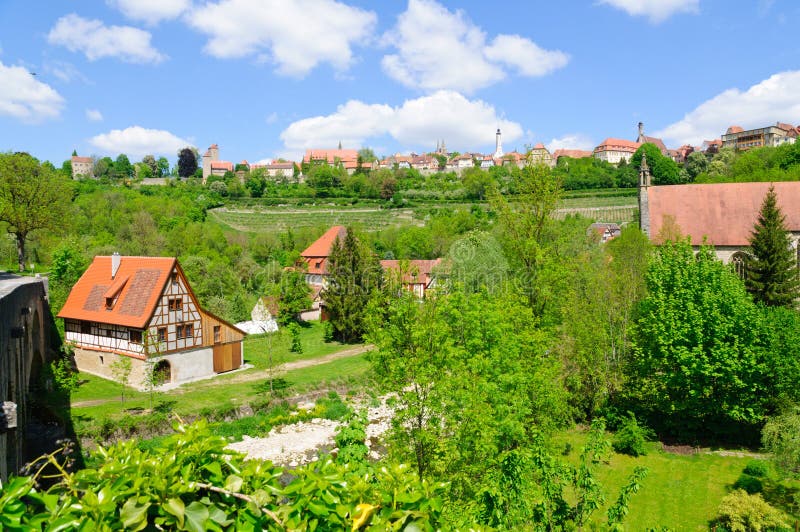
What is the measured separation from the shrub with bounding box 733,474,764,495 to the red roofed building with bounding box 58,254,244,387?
79.8ft

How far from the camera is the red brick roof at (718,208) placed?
37.6m

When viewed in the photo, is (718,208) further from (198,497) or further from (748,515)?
(198,497)

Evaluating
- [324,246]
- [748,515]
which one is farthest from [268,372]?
[324,246]

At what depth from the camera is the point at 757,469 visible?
16.7m

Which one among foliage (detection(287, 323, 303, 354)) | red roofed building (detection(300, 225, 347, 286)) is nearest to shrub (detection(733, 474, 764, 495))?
foliage (detection(287, 323, 303, 354))

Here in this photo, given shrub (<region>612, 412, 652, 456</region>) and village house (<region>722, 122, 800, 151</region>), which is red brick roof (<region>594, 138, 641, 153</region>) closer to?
village house (<region>722, 122, 800, 151</region>)

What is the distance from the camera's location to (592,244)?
35.6 meters

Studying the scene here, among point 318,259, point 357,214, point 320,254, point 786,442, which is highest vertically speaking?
point 357,214

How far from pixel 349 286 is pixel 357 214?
162ft

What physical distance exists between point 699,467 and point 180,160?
132 metres

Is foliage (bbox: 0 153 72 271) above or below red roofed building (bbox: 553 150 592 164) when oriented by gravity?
below

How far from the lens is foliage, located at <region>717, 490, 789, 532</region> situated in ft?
41.6

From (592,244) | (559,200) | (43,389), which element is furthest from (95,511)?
(592,244)

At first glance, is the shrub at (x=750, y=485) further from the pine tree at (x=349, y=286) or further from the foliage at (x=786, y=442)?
the pine tree at (x=349, y=286)
